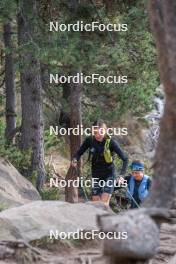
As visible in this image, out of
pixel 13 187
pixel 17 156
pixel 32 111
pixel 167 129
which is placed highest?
pixel 32 111

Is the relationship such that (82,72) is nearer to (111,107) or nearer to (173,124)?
(111,107)

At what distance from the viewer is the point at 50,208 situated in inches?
341

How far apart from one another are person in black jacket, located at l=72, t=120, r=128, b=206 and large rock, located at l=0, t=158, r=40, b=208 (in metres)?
1.85

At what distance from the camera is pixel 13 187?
12.3m

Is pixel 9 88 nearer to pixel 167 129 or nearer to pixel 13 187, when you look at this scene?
pixel 13 187

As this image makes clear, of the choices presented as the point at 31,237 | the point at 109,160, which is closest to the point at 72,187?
the point at 109,160

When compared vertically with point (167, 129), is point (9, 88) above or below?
A: above

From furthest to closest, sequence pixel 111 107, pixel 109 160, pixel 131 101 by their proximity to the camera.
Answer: pixel 111 107 < pixel 131 101 < pixel 109 160

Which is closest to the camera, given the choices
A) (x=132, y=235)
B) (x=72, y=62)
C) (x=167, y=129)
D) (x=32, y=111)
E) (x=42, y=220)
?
(x=132, y=235)

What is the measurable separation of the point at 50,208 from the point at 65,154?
39.5ft

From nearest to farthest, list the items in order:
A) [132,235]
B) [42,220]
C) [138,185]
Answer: [132,235] → [42,220] → [138,185]

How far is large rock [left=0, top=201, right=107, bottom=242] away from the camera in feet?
25.8

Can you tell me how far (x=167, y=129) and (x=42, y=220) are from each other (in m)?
3.64

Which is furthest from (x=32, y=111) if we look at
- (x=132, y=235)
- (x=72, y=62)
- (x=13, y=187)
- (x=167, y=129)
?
(x=132, y=235)
